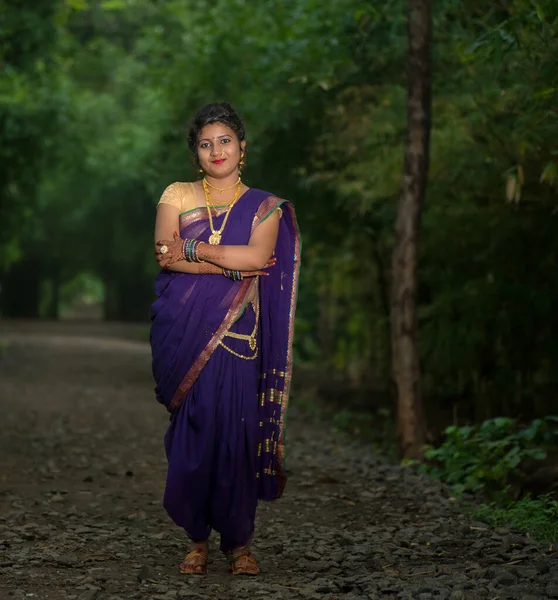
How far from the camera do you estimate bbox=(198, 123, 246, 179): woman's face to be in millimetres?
5684

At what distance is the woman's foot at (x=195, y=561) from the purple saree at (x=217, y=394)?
75mm

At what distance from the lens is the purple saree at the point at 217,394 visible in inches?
220

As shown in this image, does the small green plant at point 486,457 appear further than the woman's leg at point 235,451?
Yes

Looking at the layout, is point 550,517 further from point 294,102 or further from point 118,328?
point 118,328

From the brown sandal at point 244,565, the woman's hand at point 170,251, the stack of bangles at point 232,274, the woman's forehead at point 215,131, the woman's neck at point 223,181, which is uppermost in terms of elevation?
the woman's forehead at point 215,131

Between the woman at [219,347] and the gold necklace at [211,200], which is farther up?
the gold necklace at [211,200]

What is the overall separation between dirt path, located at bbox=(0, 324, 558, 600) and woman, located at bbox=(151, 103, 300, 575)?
390 millimetres

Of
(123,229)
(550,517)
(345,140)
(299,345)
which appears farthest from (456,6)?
(123,229)

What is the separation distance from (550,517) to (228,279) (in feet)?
9.22

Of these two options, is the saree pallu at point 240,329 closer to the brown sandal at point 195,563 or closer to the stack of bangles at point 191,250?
the stack of bangles at point 191,250

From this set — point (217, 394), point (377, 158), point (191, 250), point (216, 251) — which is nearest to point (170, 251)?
point (191, 250)

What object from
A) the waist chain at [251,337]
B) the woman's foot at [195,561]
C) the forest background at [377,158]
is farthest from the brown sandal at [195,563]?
the forest background at [377,158]

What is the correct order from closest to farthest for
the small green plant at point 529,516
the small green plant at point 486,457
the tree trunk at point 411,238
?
the small green plant at point 529,516, the small green plant at point 486,457, the tree trunk at point 411,238

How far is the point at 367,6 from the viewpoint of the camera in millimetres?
10500
